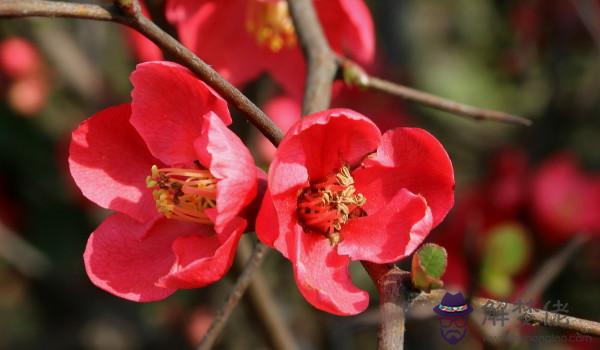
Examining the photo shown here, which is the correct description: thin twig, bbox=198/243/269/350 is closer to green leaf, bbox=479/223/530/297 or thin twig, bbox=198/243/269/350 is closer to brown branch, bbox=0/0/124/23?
brown branch, bbox=0/0/124/23

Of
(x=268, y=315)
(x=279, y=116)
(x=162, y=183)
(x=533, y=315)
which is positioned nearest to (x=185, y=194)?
(x=162, y=183)

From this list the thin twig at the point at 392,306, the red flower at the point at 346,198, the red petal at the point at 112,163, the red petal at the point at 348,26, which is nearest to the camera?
the thin twig at the point at 392,306

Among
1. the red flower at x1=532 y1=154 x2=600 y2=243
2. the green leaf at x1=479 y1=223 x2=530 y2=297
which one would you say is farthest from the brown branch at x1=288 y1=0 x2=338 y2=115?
the red flower at x1=532 y1=154 x2=600 y2=243

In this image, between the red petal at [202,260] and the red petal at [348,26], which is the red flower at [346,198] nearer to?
the red petal at [202,260]

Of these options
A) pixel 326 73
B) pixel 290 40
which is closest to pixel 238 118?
pixel 290 40

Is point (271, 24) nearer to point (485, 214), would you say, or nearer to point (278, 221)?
point (278, 221)

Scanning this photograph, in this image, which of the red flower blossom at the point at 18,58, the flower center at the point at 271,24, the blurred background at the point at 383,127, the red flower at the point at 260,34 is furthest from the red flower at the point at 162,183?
the red flower blossom at the point at 18,58
